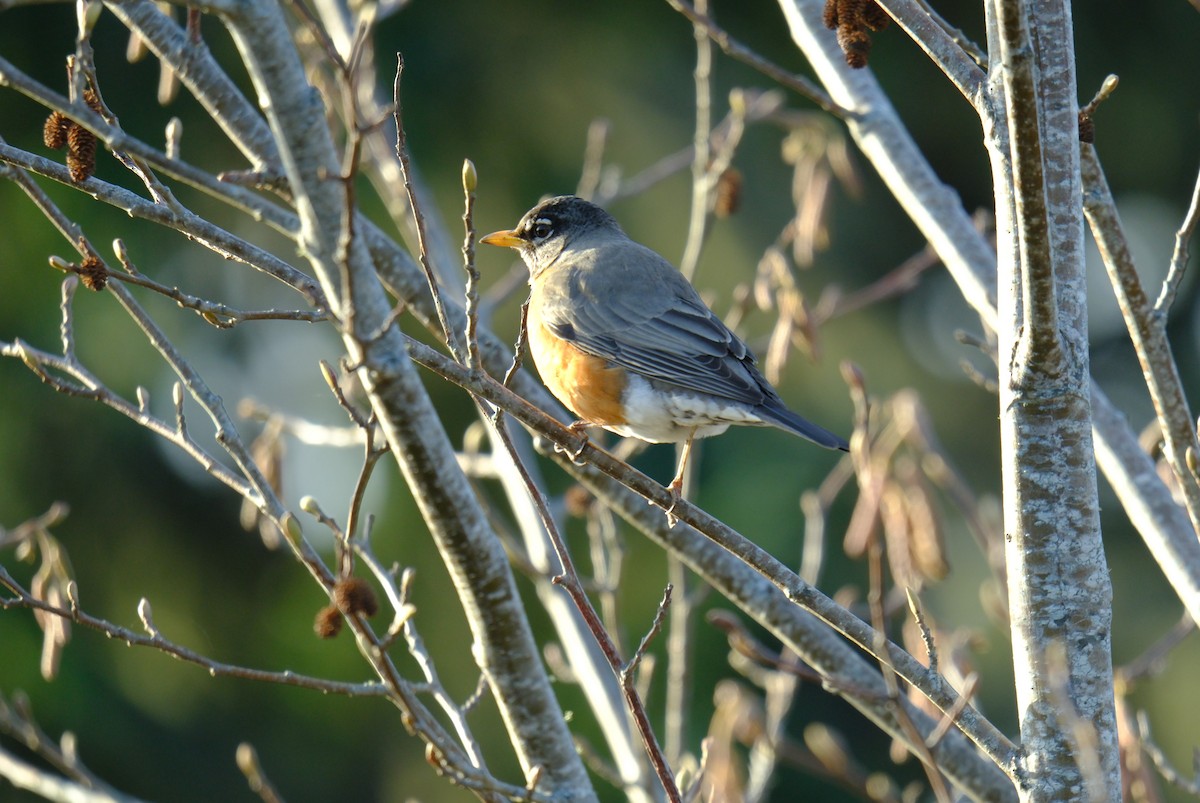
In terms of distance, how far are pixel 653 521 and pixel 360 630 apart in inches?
44.3

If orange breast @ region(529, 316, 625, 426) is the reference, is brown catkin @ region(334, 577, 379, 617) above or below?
below

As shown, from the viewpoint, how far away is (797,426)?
321cm

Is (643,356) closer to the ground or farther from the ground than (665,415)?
farther from the ground

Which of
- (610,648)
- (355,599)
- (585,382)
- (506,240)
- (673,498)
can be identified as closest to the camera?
(355,599)

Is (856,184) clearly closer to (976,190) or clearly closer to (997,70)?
(997,70)

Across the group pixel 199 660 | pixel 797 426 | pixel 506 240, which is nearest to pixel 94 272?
pixel 199 660

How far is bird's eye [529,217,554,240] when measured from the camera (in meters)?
4.80

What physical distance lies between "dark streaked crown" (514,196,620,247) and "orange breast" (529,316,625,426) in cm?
102

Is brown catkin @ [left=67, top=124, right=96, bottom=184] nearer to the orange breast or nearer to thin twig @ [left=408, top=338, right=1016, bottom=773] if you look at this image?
thin twig @ [left=408, top=338, right=1016, bottom=773]

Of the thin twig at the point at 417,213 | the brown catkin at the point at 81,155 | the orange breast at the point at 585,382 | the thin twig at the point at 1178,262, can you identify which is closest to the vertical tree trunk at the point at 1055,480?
the thin twig at the point at 1178,262

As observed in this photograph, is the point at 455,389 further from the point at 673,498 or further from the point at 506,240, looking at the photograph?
the point at 673,498

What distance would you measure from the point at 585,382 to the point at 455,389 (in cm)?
395

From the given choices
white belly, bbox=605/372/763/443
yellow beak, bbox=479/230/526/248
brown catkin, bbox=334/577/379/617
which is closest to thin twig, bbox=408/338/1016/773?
brown catkin, bbox=334/577/379/617

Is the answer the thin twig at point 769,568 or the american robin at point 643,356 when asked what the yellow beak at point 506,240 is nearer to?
the american robin at point 643,356
